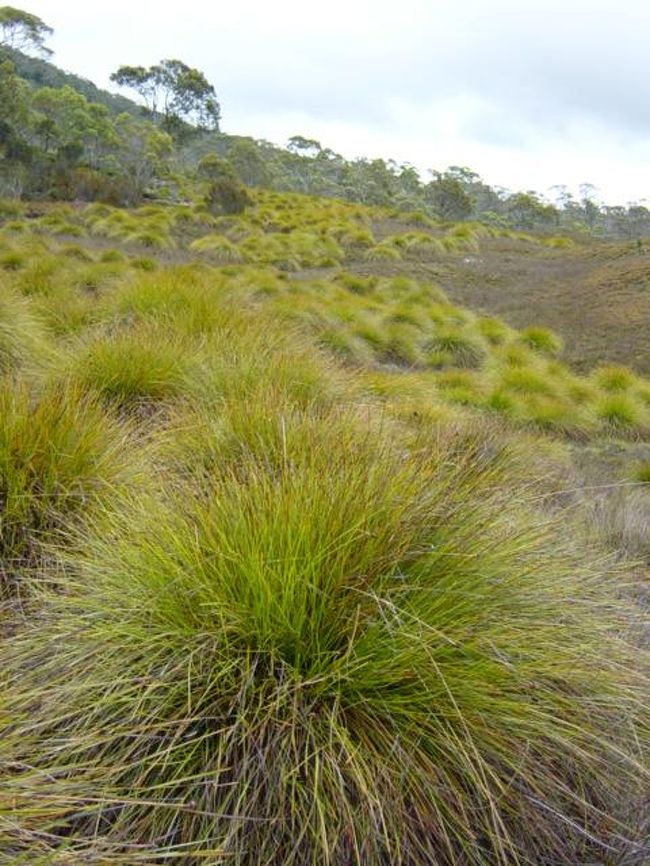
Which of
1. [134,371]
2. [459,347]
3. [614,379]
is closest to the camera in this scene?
[134,371]

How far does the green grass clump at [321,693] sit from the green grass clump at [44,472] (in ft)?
1.31

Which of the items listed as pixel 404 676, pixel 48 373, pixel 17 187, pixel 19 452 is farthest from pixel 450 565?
pixel 17 187

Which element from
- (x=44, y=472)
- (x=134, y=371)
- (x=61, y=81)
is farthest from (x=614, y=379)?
Result: (x=61, y=81)

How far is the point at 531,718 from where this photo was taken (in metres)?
1.63

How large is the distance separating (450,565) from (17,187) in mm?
21849

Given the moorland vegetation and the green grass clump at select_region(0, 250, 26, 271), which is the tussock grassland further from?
the green grass clump at select_region(0, 250, 26, 271)

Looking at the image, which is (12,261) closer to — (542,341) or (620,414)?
(542,341)

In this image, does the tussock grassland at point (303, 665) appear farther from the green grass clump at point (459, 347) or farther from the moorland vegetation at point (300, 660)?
the green grass clump at point (459, 347)

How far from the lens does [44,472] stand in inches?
97.6

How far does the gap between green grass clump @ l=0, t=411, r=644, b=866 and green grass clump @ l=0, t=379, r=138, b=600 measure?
0.40 meters

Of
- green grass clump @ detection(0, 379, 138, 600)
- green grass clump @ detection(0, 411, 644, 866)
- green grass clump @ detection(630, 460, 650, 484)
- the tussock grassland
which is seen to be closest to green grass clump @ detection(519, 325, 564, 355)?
green grass clump @ detection(630, 460, 650, 484)

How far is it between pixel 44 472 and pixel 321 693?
1.41m

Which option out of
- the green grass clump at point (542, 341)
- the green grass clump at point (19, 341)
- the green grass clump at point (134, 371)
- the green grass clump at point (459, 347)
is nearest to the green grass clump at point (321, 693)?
the green grass clump at point (134, 371)

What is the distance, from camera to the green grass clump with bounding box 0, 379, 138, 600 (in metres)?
2.31
